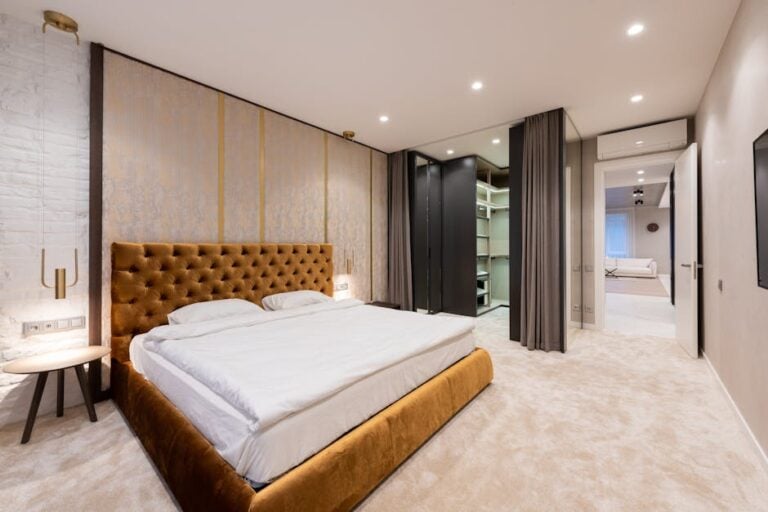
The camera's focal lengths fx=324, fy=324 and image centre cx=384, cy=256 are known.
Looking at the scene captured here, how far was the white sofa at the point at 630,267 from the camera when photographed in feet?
33.7

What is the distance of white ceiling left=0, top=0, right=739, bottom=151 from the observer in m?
2.11

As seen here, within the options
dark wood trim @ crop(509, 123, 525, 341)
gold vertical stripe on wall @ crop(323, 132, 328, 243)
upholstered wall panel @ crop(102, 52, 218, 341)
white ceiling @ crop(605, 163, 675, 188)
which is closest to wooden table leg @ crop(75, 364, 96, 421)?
upholstered wall panel @ crop(102, 52, 218, 341)

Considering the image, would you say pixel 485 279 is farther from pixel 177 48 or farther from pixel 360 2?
pixel 177 48

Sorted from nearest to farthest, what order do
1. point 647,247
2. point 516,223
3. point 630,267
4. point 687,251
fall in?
1. point 687,251
2. point 516,223
3. point 630,267
4. point 647,247

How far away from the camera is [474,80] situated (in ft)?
9.75

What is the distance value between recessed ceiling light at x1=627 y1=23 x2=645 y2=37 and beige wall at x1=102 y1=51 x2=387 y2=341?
10.1 feet

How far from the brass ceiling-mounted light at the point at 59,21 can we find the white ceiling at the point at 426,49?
Result: 51 millimetres

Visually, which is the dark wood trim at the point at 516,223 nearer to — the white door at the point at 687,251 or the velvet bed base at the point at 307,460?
the white door at the point at 687,251

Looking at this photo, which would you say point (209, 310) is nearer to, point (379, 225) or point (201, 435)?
point (201, 435)

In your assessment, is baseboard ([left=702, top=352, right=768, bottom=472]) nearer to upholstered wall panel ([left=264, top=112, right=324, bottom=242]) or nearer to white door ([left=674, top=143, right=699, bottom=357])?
white door ([left=674, top=143, right=699, bottom=357])

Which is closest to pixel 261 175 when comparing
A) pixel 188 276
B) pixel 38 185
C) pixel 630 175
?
pixel 188 276

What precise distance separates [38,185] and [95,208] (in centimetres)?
32

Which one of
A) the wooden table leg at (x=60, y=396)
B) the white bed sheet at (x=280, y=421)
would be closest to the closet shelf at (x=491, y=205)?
the white bed sheet at (x=280, y=421)

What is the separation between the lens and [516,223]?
3965 millimetres
